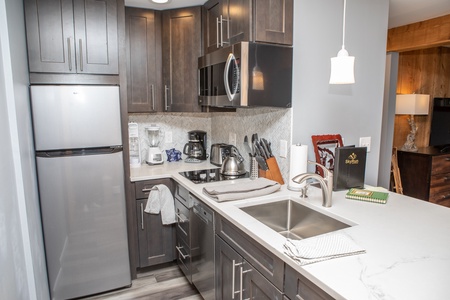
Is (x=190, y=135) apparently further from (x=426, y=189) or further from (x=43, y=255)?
(x=426, y=189)

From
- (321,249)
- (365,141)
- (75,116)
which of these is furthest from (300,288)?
(75,116)

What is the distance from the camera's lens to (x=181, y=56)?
8.47 ft

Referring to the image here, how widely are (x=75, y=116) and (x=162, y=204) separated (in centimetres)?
96

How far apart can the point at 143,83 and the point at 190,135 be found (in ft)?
2.40

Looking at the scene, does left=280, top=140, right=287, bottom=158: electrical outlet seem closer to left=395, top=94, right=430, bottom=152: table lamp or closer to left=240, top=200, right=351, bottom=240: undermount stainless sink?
left=240, top=200, right=351, bottom=240: undermount stainless sink

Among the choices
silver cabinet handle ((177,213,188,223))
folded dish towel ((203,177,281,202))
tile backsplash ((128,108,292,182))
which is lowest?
silver cabinet handle ((177,213,188,223))

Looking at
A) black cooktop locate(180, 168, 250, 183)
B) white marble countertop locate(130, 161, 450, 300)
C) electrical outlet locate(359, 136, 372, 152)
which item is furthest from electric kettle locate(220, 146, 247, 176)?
electrical outlet locate(359, 136, 372, 152)

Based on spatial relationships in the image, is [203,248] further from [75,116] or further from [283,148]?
[75,116]

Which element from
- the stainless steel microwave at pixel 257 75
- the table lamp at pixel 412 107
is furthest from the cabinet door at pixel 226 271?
the table lamp at pixel 412 107

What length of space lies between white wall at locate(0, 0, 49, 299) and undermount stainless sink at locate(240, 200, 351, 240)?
3.97ft

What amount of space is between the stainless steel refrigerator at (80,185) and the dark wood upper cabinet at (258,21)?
958mm

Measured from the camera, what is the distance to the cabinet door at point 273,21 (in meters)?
1.76

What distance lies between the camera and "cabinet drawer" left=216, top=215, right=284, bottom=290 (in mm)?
1208

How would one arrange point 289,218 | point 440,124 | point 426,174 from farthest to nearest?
point 440,124
point 426,174
point 289,218
